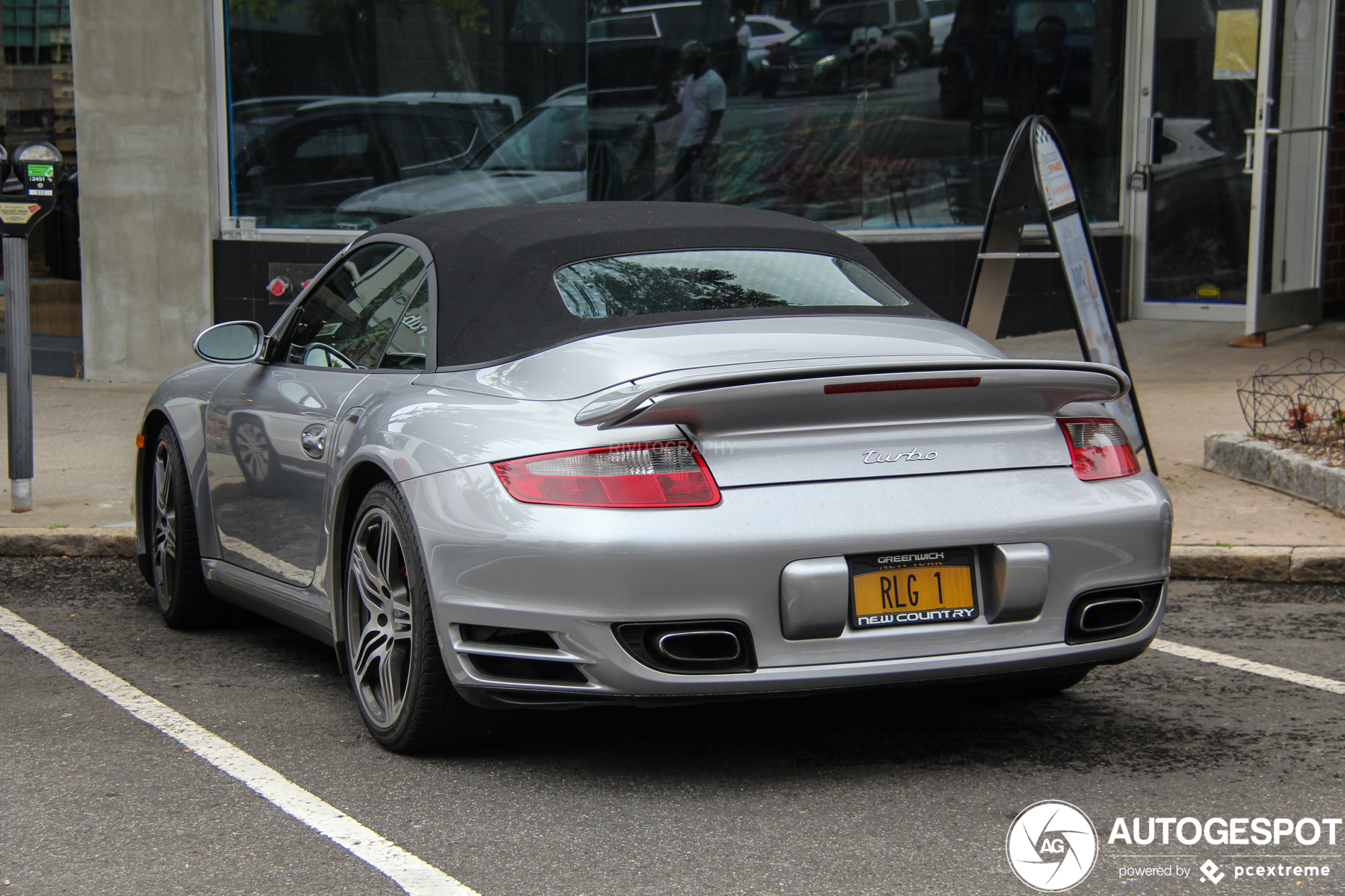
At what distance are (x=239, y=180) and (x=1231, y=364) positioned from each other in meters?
7.55

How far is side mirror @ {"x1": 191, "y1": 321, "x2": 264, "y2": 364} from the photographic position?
17.1 ft

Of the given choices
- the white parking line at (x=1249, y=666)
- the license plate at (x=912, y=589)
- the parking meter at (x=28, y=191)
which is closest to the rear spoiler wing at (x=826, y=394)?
the license plate at (x=912, y=589)

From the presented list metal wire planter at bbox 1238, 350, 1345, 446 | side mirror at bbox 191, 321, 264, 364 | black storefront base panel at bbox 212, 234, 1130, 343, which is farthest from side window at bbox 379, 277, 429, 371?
black storefront base panel at bbox 212, 234, 1130, 343

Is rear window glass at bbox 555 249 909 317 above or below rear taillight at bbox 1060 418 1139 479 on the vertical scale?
above

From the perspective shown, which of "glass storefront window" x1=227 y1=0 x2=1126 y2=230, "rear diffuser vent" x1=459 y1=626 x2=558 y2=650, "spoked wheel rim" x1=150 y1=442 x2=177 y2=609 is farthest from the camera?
"glass storefront window" x1=227 y1=0 x2=1126 y2=230

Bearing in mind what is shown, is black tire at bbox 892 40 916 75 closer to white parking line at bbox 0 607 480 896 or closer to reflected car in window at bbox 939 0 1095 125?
reflected car in window at bbox 939 0 1095 125

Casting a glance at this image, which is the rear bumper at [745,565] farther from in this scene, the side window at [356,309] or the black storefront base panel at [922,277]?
the black storefront base panel at [922,277]

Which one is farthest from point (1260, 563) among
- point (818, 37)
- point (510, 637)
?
point (818, 37)

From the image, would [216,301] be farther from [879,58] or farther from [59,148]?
[879,58]

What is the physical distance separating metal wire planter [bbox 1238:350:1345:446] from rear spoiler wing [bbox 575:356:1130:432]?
4.15m

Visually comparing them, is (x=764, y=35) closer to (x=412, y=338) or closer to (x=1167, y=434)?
(x=1167, y=434)

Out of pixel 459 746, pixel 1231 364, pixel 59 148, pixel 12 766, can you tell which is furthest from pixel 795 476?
pixel 59 148

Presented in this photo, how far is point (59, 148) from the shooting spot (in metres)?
12.6

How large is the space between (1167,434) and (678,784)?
5.86 meters
